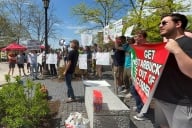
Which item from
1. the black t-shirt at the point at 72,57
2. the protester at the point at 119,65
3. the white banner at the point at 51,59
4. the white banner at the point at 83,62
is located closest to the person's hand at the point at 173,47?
the black t-shirt at the point at 72,57

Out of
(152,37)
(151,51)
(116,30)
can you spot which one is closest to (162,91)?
(151,51)

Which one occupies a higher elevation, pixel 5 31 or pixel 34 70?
pixel 5 31

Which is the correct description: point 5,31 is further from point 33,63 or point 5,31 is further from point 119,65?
point 119,65

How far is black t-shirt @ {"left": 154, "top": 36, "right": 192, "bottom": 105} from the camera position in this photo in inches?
120

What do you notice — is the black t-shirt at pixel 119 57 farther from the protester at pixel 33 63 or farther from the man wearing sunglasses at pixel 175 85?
the protester at pixel 33 63

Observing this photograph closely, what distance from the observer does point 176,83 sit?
3.16 m

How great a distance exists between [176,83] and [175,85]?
0.02 metres

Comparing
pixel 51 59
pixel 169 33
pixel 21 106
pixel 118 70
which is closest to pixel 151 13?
pixel 51 59

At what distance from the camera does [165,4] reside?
21.7 meters

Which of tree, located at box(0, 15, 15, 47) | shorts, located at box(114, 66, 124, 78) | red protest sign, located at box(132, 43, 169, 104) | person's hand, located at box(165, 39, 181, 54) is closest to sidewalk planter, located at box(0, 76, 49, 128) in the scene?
red protest sign, located at box(132, 43, 169, 104)

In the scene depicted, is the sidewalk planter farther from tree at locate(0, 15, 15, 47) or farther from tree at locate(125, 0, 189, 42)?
tree at locate(0, 15, 15, 47)

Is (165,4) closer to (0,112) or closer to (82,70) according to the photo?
(82,70)

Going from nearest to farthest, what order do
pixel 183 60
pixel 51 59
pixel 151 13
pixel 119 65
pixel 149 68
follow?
pixel 183 60
pixel 149 68
pixel 119 65
pixel 51 59
pixel 151 13

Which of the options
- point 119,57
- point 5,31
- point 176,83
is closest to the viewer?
point 176,83
